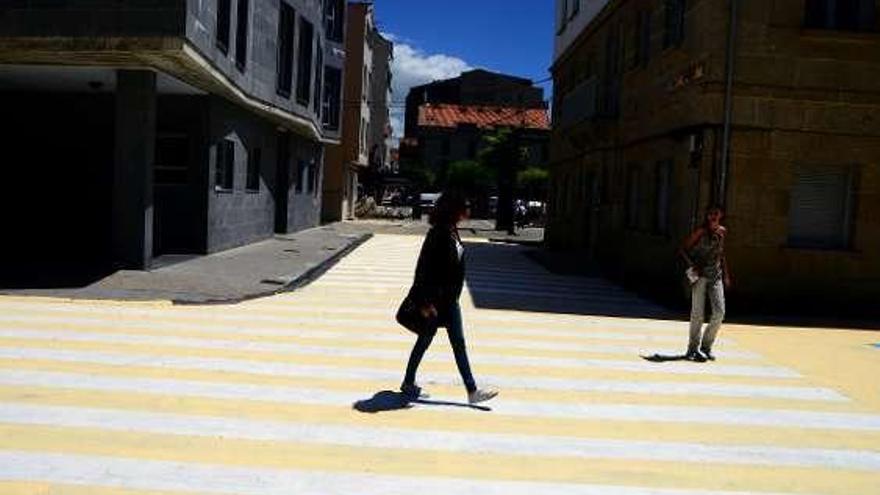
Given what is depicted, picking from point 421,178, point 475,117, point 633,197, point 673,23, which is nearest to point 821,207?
point 673,23

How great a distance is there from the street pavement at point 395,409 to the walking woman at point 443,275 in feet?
1.88

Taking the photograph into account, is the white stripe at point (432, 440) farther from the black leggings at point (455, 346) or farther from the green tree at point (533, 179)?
the green tree at point (533, 179)

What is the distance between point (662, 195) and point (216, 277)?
28.8 ft

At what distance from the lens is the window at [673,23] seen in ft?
53.4

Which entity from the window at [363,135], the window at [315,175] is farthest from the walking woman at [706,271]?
the window at [363,135]

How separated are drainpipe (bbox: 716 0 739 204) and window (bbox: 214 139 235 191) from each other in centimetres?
1120

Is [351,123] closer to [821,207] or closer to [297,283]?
[297,283]

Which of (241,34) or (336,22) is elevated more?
(336,22)

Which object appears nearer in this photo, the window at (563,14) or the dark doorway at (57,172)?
the dark doorway at (57,172)

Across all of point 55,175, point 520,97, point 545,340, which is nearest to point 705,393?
point 545,340

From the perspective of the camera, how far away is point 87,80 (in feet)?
55.9

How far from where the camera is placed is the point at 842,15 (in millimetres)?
14594

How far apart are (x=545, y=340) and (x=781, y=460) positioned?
189 inches

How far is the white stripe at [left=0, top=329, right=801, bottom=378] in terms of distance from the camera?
9109 millimetres
